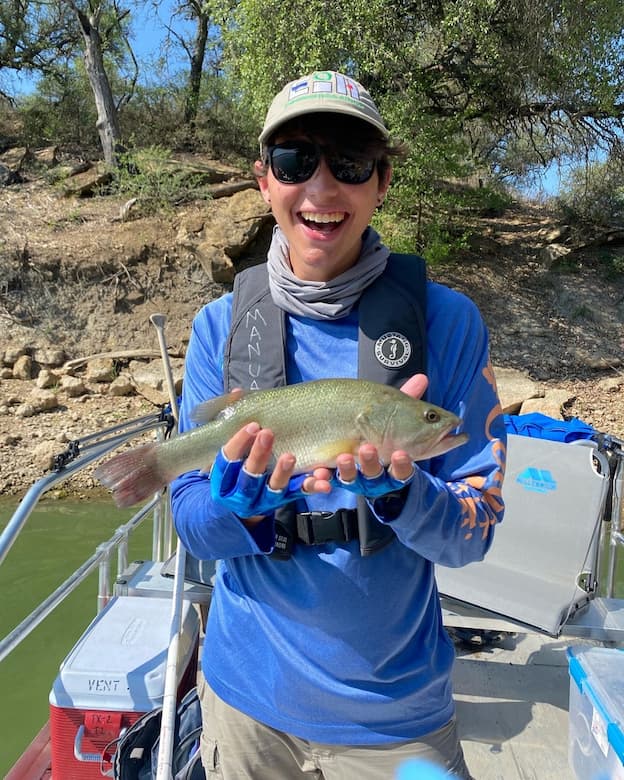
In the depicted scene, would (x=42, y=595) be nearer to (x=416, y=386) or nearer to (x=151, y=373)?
(x=151, y=373)

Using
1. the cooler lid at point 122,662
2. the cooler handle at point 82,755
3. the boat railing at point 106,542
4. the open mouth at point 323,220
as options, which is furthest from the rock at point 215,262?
the open mouth at point 323,220

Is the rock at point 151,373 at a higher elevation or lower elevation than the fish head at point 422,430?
lower

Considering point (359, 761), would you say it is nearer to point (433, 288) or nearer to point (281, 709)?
point (281, 709)

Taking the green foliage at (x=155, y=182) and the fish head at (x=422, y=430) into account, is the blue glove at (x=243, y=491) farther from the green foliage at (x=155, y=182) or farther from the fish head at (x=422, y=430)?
the green foliage at (x=155, y=182)

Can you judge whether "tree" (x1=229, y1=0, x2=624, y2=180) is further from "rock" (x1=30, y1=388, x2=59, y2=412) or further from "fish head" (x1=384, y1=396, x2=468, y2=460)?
"fish head" (x1=384, y1=396, x2=468, y2=460)

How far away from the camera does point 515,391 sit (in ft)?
38.3

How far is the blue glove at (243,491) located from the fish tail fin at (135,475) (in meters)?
0.30

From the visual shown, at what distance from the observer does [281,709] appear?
1.68 metres

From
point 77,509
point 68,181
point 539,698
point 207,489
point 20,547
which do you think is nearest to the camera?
point 207,489

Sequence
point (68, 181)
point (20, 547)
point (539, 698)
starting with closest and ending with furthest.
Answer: point (539, 698)
point (20, 547)
point (68, 181)

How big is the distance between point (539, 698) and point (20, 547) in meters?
6.85

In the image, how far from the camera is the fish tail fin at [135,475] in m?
1.84

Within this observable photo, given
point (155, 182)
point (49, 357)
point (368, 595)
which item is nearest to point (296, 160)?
point (368, 595)

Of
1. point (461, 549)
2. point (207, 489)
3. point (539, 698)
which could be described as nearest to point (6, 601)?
point (539, 698)
